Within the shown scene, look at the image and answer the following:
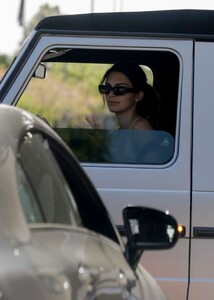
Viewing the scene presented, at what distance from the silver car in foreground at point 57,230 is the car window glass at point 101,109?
165 cm

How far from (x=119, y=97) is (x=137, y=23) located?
0.54 meters

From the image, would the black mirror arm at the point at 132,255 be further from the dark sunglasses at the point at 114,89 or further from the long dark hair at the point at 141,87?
the dark sunglasses at the point at 114,89

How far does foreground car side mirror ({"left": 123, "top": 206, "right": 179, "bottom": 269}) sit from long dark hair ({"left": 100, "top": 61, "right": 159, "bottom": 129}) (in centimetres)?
204

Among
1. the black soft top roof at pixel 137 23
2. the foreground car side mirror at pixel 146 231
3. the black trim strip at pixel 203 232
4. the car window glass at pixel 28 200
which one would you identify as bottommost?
the black trim strip at pixel 203 232

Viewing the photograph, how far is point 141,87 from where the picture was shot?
5.24m

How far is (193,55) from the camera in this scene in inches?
191

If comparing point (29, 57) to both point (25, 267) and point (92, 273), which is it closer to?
point (92, 273)

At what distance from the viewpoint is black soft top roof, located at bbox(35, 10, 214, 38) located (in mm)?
4836

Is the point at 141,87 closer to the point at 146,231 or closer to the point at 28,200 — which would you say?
the point at 146,231

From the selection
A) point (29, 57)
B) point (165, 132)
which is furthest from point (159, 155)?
point (29, 57)

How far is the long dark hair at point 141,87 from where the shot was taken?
5148 millimetres

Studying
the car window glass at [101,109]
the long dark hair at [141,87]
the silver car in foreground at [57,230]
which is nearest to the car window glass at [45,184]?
the silver car in foreground at [57,230]

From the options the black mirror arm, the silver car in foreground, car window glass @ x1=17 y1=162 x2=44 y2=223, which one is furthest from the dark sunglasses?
car window glass @ x1=17 y1=162 x2=44 y2=223

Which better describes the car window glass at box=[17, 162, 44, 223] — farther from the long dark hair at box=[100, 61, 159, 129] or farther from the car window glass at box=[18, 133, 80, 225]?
the long dark hair at box=[100, 61, 159, 129]
